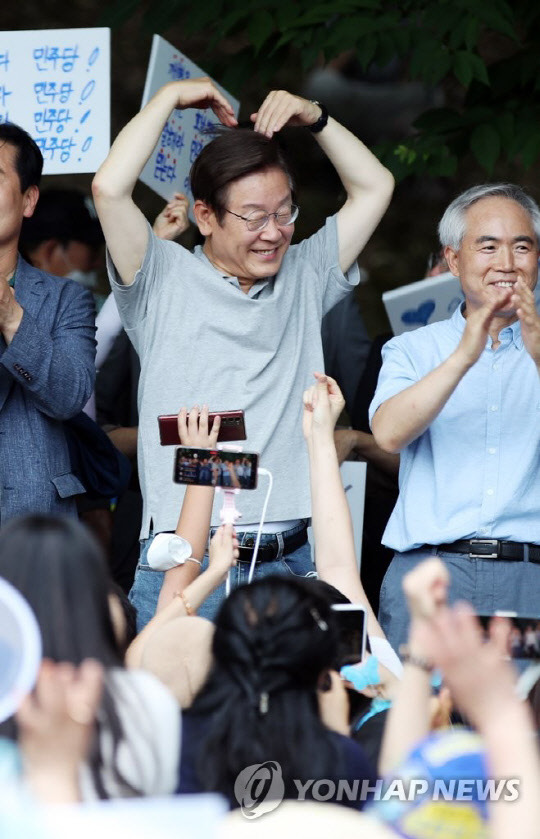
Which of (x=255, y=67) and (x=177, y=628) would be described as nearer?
(x=177, y=628)

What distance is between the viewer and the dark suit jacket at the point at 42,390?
3.74 metres

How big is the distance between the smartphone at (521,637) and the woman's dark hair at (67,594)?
2.43 feet

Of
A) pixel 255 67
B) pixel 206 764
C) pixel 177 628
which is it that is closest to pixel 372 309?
pixel 255 67

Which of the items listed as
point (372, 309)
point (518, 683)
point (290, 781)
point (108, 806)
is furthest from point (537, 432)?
point (372, 309)

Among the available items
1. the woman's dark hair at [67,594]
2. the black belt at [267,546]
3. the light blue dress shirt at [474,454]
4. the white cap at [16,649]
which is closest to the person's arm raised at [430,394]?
the light blue dress shirt at [474,454]

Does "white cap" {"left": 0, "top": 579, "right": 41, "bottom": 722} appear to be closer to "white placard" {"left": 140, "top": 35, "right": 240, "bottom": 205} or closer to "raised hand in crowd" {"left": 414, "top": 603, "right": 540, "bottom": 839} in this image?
"raised hand in crowd" {"left": 414, "top": 603, "right": 540, "bottom": 839}

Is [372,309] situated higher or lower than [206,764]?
higher

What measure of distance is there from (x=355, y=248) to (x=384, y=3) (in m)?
1.63

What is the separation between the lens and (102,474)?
4.19 m

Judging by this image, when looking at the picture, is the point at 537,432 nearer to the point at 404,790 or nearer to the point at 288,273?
the point at 288,273

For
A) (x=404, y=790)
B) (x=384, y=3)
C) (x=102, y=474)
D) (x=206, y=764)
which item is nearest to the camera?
(x=404, y=790)

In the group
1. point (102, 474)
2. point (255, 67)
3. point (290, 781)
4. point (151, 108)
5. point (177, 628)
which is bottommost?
point (290, 781)

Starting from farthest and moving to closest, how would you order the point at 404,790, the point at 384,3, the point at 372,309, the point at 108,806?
the point at 372,309 → the point at 384,3 → the point at 404,790 → the point at 108,806

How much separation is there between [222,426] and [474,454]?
826 mm
